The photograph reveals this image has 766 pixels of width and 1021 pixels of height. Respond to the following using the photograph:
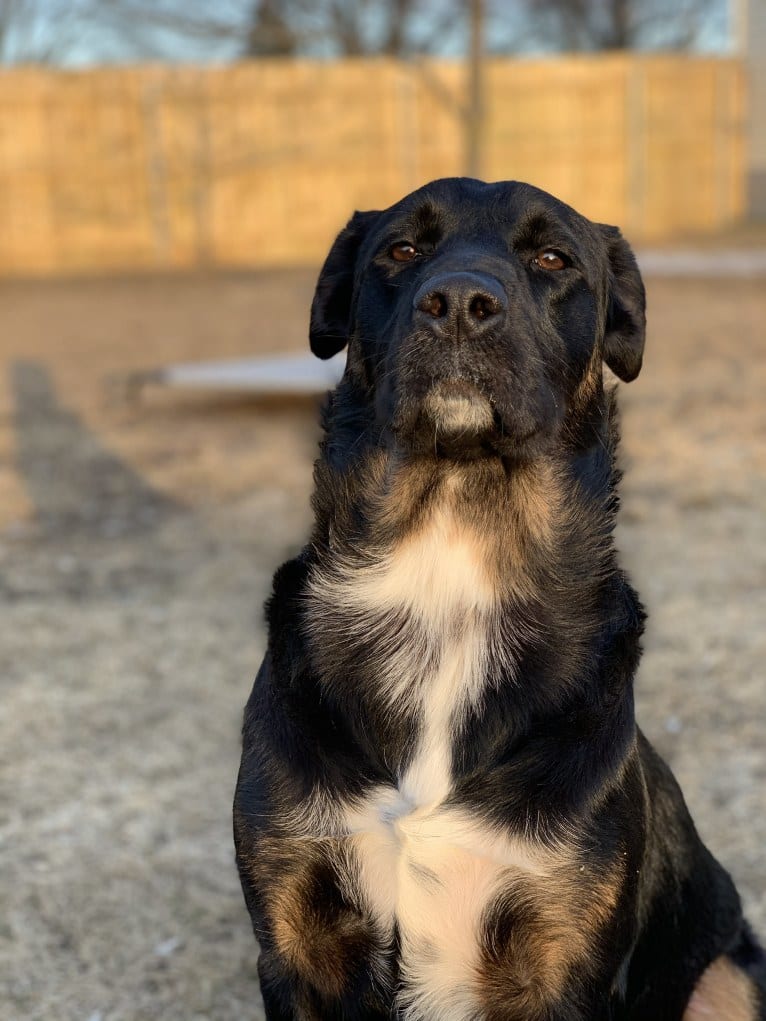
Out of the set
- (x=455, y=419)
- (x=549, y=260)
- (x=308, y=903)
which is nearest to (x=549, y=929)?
(x=308, y=903)

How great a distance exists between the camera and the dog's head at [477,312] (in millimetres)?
2314

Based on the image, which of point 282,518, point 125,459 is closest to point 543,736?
point 282,518

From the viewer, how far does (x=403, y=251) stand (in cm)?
261

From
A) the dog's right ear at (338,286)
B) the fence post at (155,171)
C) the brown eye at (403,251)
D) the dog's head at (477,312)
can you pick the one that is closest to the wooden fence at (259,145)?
the fence post at (155,171)

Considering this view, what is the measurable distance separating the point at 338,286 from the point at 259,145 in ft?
59.2

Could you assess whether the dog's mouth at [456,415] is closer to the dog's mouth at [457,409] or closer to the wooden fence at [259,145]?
the dog's mouth at [457,409]

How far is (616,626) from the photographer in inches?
96.3

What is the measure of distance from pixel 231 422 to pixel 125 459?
4.18ft

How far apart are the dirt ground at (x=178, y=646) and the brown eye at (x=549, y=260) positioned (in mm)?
1833

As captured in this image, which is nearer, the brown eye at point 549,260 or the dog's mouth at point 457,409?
the dog's mouth at point 457,409

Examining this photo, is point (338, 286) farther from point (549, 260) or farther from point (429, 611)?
point (429, 611)

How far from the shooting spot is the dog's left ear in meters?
2.79

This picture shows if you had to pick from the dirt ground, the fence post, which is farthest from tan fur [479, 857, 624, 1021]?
the fence post

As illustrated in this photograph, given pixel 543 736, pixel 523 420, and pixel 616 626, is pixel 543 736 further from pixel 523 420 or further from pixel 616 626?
pixel 523 420
